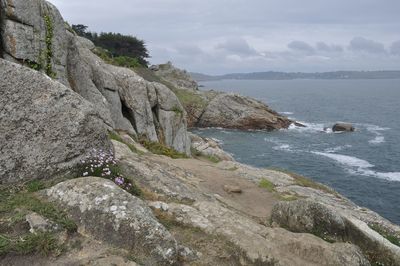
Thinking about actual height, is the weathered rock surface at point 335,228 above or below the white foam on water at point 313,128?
above

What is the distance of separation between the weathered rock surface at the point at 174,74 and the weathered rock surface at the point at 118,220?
114138mm

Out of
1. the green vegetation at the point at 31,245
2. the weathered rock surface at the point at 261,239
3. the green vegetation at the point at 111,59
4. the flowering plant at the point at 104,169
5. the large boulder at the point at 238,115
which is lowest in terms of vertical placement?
the large boulder at the point at 238,115

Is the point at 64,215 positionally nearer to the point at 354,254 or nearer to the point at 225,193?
the point at 354,254

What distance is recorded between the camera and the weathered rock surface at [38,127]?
10164 mm

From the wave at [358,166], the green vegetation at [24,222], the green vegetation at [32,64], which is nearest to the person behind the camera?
the green vegetation at [24,222]

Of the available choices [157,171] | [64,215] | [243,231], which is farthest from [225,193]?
[64,215]

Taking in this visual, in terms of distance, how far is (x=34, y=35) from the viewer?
22344 millimetres

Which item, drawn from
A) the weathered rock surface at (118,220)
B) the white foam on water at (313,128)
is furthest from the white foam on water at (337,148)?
the weathered rock surface at (118,220)

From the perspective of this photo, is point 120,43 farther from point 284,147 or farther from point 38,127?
point 38,127

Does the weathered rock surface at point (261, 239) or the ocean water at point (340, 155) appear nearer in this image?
the weathered rock surface at point (261, 239)

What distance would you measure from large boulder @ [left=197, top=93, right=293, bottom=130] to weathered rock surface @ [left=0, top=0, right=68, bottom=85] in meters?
74.6

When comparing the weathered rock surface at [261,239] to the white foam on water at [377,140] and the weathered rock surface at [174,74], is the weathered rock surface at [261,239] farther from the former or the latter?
the weathered rock surface at [174,74]

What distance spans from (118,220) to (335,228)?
686 centimetres

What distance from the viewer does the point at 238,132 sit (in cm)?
9212
